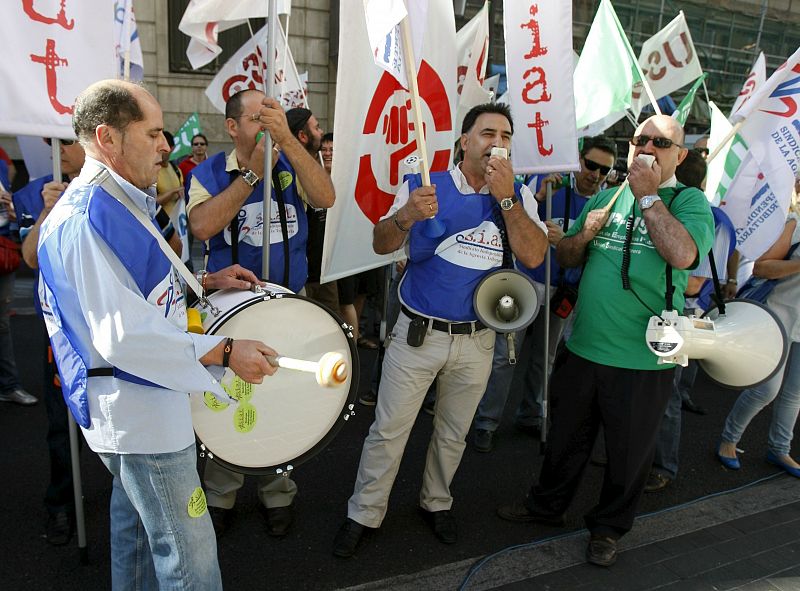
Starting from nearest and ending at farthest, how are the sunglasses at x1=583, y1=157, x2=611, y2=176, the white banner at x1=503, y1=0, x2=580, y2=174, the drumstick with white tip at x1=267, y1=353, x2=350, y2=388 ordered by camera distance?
the drumstick with white tip at x1=267, y1=353, x2=350, y2=388
the white banner at x1=503, y1=0, x2=580, y2=174
the sunglasses at x1=583, y1=157, x2=611, y2=176

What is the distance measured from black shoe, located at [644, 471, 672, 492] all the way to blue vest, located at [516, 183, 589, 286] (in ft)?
4.02

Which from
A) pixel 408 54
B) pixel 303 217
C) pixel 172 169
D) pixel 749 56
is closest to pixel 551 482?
pixel 303 217

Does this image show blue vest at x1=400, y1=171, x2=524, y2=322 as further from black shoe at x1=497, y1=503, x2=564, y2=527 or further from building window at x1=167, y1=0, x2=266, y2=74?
building window at x1=167, y1=0, x2=266, y2=74

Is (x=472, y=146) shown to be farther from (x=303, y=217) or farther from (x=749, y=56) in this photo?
(x=749, y=56)

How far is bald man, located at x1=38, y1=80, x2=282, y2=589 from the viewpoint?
5.57 ft

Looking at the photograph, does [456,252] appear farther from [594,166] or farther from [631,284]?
[594,166]

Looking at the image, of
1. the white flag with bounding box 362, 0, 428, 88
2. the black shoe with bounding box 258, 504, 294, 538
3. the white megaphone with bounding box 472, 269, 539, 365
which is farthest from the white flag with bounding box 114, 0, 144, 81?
the black shoe with bounding box 258, 504, 294, 538

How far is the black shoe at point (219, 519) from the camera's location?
3.14 meters

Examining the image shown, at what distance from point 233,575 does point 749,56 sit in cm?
2104

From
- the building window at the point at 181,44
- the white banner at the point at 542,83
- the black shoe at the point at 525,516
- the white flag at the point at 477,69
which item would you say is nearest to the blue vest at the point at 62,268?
the black shoe at the point at 525,516

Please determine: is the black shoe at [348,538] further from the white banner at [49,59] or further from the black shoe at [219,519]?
the white banner at [49,59]

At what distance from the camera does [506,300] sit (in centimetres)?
304

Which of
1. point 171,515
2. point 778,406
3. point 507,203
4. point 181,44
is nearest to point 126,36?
point 507,203

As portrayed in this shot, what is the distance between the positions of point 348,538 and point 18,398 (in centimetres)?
283
